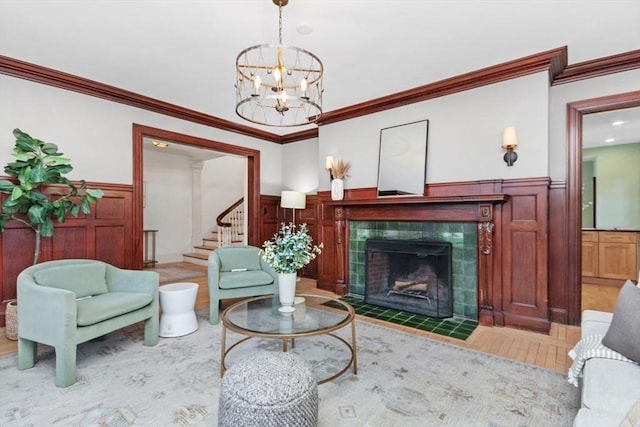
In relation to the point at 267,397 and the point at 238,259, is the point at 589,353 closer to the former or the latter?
the point at 267,397

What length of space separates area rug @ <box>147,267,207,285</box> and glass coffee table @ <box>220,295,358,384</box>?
10.8ft

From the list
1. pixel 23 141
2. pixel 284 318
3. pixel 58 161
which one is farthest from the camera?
pixel 58 161

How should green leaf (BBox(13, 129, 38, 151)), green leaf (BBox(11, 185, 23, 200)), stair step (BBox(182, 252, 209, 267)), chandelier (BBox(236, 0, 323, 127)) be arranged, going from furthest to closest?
stair step (BBox(182, 252, 209, 267)) → green leaf (BBox(13, 129, 38, 151)) → green leaf (BBox(11, 185, 23, 200)) → chandelier (BBox(236, 0, 323, 127))

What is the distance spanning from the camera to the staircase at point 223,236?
7082mm

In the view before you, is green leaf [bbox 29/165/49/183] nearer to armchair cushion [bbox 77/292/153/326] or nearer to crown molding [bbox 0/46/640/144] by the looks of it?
crown molding [bbox 0/46/640/144]

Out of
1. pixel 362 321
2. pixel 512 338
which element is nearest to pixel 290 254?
pixel 362 321

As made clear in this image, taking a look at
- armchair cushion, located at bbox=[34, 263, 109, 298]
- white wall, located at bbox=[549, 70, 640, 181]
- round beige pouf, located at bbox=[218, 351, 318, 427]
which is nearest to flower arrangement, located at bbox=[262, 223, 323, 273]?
round beige pouf, located at bbox=[218, 351, 318, 427]

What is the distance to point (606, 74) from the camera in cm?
315

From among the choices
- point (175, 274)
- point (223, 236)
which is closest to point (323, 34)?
point (175, 274)

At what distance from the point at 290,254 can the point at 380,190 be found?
6.81ft

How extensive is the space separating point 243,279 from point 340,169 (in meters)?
2.03

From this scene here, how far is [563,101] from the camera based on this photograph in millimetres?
3320

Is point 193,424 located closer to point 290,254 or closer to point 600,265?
point 290,254

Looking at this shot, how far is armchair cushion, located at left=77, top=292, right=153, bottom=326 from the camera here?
7.48 ft
